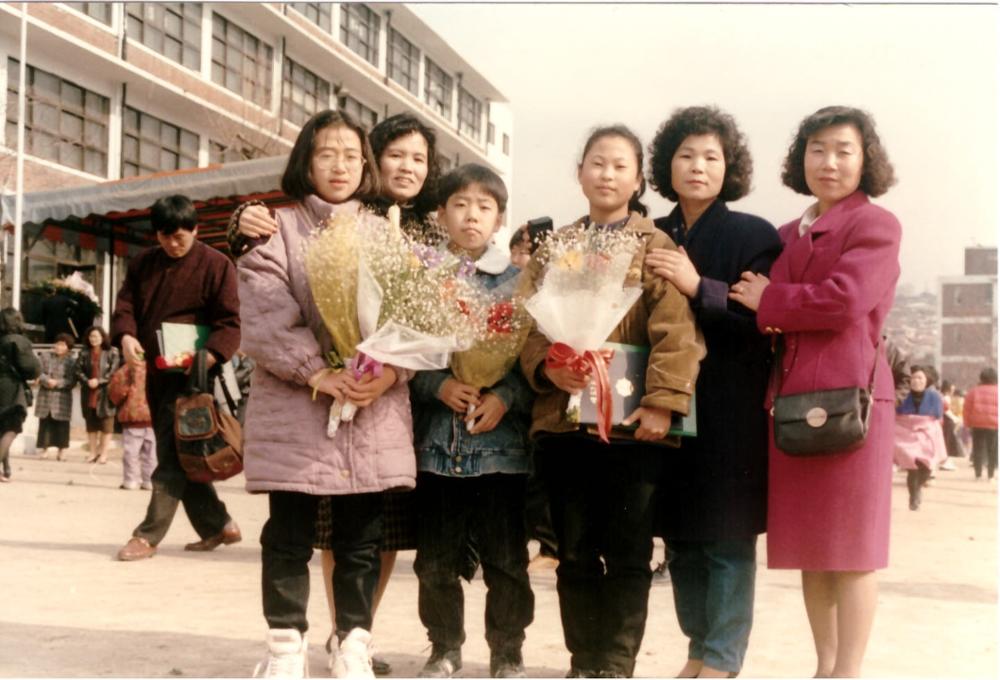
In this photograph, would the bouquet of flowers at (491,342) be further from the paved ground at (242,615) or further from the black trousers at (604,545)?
the paved ground at (242,615)

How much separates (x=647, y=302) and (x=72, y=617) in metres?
2.33

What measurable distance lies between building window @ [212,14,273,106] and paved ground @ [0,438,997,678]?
18241 mm

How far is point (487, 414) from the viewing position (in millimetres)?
3342

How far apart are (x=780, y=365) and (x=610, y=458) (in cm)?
55

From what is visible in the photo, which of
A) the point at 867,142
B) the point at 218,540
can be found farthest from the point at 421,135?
the point at 218,540

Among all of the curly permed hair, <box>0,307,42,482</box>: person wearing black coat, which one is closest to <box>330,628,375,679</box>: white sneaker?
the curly permed hair

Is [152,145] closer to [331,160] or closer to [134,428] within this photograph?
[134,428]

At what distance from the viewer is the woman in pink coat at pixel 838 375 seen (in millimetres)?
3148

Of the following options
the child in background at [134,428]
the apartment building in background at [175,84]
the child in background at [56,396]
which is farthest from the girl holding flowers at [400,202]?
the apartment building in background at [175,84]

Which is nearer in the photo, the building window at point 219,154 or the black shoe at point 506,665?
the black shoe at point 506,665

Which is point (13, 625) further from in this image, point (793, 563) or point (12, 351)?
point (12, 351)

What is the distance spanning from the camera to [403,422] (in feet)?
11.0

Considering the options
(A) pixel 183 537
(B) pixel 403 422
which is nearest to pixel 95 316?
(A) pixel 183 537

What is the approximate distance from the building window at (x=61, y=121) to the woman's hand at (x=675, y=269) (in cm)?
1645
